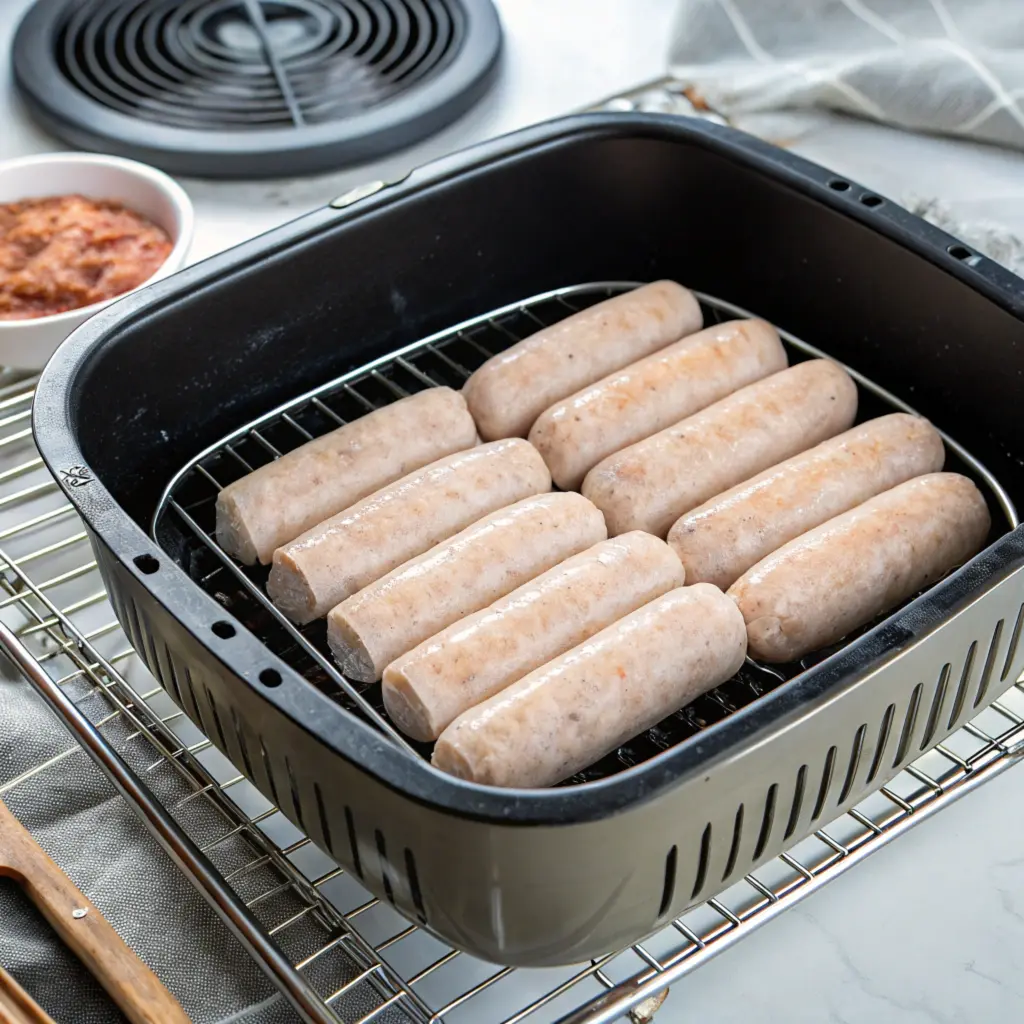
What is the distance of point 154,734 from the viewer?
1.48 meters

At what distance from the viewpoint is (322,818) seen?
1180mm

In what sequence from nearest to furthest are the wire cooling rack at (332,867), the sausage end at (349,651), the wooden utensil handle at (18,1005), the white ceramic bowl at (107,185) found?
the wooden utensil handle at (18,1005) < the wire cooling rack at (332,867) < the sausage end at (349,651) < the white ceramic bowl at (107,185)

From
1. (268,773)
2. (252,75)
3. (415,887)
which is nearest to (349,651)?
(268,773)

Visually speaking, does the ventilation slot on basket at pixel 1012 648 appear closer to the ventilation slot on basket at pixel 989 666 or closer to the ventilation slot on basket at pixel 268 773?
the ventilation slot on basket at pixel 989 666

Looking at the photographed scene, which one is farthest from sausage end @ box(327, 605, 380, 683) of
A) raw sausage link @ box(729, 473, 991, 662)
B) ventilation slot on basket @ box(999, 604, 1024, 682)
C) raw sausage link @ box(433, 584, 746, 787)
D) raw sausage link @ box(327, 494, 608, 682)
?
ventilation slot on basket @ box(999, 604, 1024, 682)

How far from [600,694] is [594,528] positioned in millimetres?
285

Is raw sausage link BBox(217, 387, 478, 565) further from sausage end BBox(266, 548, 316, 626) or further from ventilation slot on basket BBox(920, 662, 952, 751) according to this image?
ventilation slot on basket BBox(920, 662, 952, 751)

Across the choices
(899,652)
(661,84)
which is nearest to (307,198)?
(661,84)

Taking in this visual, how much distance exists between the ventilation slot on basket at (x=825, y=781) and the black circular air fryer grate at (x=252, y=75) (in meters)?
1.52

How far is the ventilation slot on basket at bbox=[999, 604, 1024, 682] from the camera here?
1.28m

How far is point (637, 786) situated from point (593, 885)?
0.11 metres

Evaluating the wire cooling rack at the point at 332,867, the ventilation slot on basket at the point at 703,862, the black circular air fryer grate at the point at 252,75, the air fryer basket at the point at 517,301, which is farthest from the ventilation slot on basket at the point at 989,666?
the black circular air fryer grate at the point at 252,75

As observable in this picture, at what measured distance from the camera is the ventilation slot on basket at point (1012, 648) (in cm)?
128

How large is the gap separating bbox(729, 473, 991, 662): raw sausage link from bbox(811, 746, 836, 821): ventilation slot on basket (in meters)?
0.23
